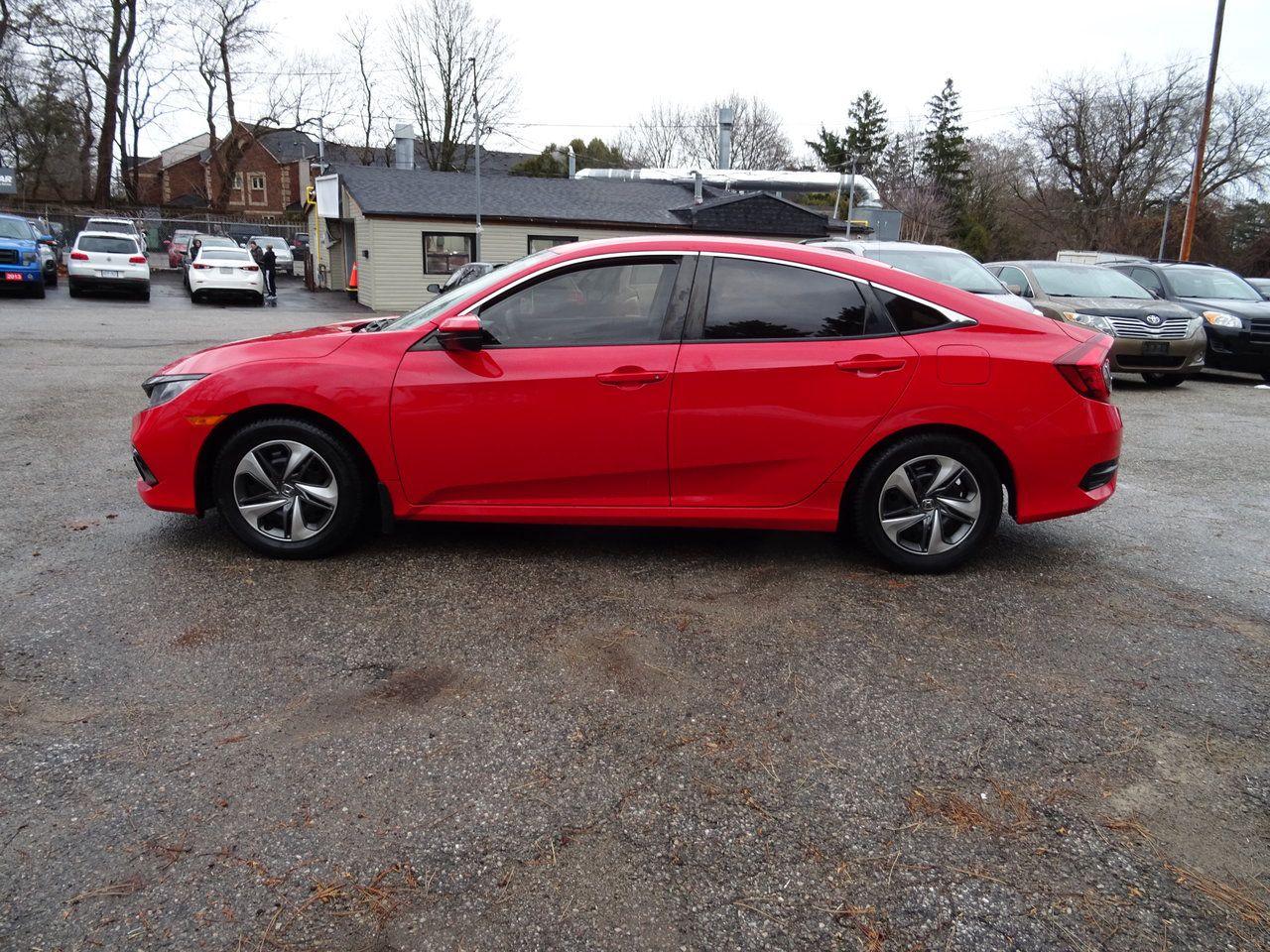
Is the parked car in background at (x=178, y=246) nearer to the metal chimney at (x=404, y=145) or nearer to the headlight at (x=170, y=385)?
the metal chimney at (x=404, y=145)

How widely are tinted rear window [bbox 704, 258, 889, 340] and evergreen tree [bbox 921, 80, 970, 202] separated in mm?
61244

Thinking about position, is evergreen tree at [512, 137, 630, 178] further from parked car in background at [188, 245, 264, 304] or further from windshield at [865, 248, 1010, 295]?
windshield at [865, 248, 1010, 295]

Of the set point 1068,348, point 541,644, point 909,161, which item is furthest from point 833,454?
point 909,161

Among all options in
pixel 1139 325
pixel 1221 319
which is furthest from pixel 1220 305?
pixel 1139 325

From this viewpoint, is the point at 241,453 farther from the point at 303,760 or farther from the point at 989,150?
the point at 989,150

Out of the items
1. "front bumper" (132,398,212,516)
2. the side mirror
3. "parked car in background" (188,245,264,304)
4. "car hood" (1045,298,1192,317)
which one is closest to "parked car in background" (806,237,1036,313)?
"car hood" (1045,298,1192,317)

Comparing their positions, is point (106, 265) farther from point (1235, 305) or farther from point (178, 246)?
point (1235, 305)

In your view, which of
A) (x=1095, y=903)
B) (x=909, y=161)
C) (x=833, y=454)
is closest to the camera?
(x=1095, y=903)

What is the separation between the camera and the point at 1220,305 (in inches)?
523

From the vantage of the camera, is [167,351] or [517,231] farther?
[517,231]

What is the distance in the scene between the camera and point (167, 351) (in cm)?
1368

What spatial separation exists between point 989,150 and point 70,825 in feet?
234

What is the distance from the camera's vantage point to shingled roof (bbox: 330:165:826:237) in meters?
29.3

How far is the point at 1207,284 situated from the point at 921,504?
1289 cm
